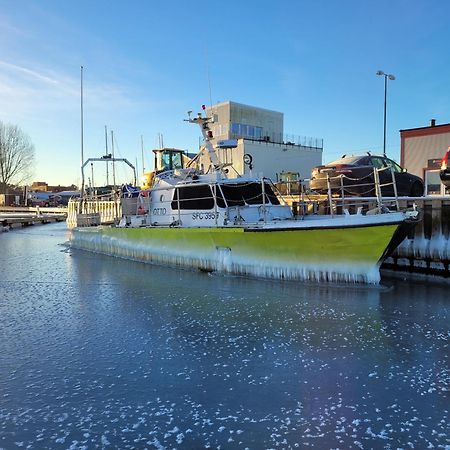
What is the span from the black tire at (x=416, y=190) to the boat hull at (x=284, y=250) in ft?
16.2

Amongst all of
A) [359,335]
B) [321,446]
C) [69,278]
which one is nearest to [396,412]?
[321,446]

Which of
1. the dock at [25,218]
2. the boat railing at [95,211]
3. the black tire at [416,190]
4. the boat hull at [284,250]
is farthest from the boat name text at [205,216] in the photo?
the dock at [25,218]

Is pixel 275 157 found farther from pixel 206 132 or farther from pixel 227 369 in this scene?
pixel 227 369

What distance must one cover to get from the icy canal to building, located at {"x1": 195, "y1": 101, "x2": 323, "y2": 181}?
29.2 metres

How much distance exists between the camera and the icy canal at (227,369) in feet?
12.5

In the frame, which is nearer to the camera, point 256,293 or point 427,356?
point 427,356

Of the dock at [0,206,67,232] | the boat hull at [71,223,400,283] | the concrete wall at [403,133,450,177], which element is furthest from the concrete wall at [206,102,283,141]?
the boat hull at [71,223,400,283]

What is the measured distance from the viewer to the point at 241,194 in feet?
38.1

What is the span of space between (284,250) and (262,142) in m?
30.5

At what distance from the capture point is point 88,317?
7.38 m

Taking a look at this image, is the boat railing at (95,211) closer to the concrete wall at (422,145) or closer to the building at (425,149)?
the building at (425,149)

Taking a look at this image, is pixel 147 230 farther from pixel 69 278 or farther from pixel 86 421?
pixel 86 421

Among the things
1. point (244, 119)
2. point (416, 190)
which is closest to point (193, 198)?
point (416, 190)

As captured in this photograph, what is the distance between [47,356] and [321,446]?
3514mm
